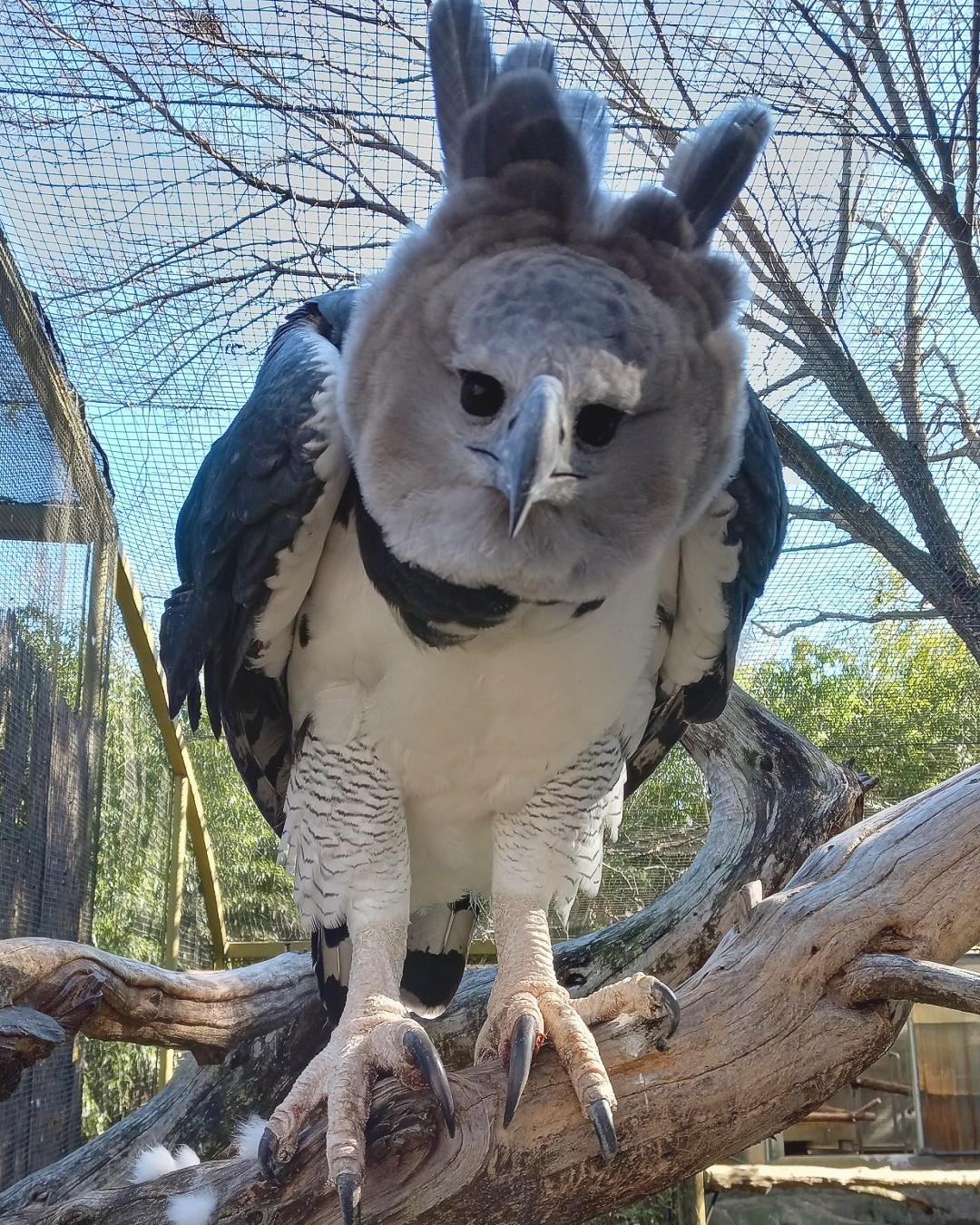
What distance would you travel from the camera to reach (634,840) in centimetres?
500

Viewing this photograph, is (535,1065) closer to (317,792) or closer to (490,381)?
(317,792)

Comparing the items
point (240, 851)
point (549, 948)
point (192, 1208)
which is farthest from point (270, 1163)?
point (240, 851)

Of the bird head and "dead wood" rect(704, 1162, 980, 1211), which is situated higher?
the bird head

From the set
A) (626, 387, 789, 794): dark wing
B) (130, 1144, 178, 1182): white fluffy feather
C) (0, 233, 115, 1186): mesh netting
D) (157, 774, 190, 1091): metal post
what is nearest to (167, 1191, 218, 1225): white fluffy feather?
(130, 1144, 178, 1182): white fluffy feather

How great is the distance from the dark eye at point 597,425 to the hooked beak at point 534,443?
12cm

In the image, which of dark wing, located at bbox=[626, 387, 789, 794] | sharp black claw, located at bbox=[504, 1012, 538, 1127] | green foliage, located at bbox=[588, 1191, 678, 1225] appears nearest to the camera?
sharp black claw, located at bbox=[504, 1012, 538, 1127]

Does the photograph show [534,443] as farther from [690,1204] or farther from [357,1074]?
[690,1204]

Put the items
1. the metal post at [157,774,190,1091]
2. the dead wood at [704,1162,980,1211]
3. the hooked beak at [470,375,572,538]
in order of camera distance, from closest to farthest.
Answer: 1. the hooked beak at [470,375,572,538]
2. the metal post at [157,774,190,1091]
3. the dead wood at [704,1162,980,1211]

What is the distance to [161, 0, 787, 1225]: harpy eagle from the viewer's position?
5.24ft

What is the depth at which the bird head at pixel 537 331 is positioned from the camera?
5.12ft

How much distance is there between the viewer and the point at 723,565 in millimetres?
2168

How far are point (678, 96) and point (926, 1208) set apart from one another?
627 centimetres

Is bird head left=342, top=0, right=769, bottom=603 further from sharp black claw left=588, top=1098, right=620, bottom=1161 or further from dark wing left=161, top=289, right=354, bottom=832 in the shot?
sharp black claw left=588, top=1098, right=620, bottom=1161

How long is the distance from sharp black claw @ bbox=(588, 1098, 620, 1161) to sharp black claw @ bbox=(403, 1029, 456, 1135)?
0.23 m
